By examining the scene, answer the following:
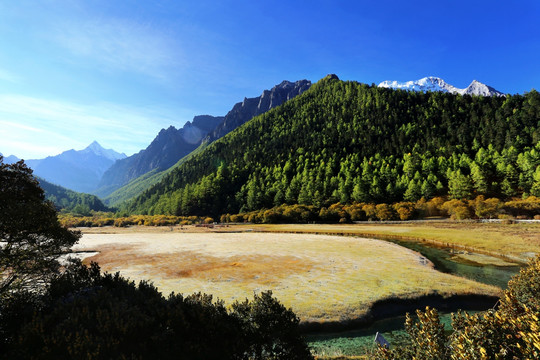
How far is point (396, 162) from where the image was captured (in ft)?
445

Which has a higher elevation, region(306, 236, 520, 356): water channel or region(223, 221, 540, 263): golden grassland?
region(223, 221, 540, 263): golden grassland

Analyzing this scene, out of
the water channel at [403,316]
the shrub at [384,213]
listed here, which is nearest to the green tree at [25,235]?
the water channel at [403,316]

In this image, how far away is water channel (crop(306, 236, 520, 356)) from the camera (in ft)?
45.3

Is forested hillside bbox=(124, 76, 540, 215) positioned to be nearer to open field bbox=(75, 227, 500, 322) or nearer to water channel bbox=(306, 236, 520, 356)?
water channel bbox=(306, 236, 520, 356)

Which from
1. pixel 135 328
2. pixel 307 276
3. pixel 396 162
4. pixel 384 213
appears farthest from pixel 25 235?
pixel 396 162

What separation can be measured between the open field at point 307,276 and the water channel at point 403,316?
115 cm

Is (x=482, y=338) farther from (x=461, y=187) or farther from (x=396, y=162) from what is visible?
(x=396, y=162)

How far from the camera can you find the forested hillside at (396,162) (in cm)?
9900

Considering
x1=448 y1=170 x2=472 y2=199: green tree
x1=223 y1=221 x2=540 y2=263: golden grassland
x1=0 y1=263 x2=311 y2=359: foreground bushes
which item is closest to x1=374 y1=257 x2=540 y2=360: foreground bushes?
x1=0 y1=263 x2=311 y2=359: foreground bushes

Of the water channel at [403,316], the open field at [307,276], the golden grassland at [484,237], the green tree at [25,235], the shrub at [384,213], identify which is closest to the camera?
the green tree at [25,235]

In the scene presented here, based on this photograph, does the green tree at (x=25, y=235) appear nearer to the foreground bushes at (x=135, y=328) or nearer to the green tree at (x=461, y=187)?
the foreground bushes at (x=135, y=328)

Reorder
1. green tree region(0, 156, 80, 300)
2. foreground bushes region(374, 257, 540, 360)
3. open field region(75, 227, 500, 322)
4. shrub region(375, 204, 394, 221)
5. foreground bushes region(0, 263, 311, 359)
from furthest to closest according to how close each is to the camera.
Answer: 1. shrub region(375, 204, 394, 221)
2. open field region(75, 227, 500, 322)
3. green tree region(0, 156, 80, 300)
4. foreground bushes region(0, 263, 311, 359)
5. foreground bushes region(374, 257, 540, 360)

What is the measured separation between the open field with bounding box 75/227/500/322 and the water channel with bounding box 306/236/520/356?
1.15m

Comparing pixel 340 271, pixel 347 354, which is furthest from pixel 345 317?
pixel 340 271
